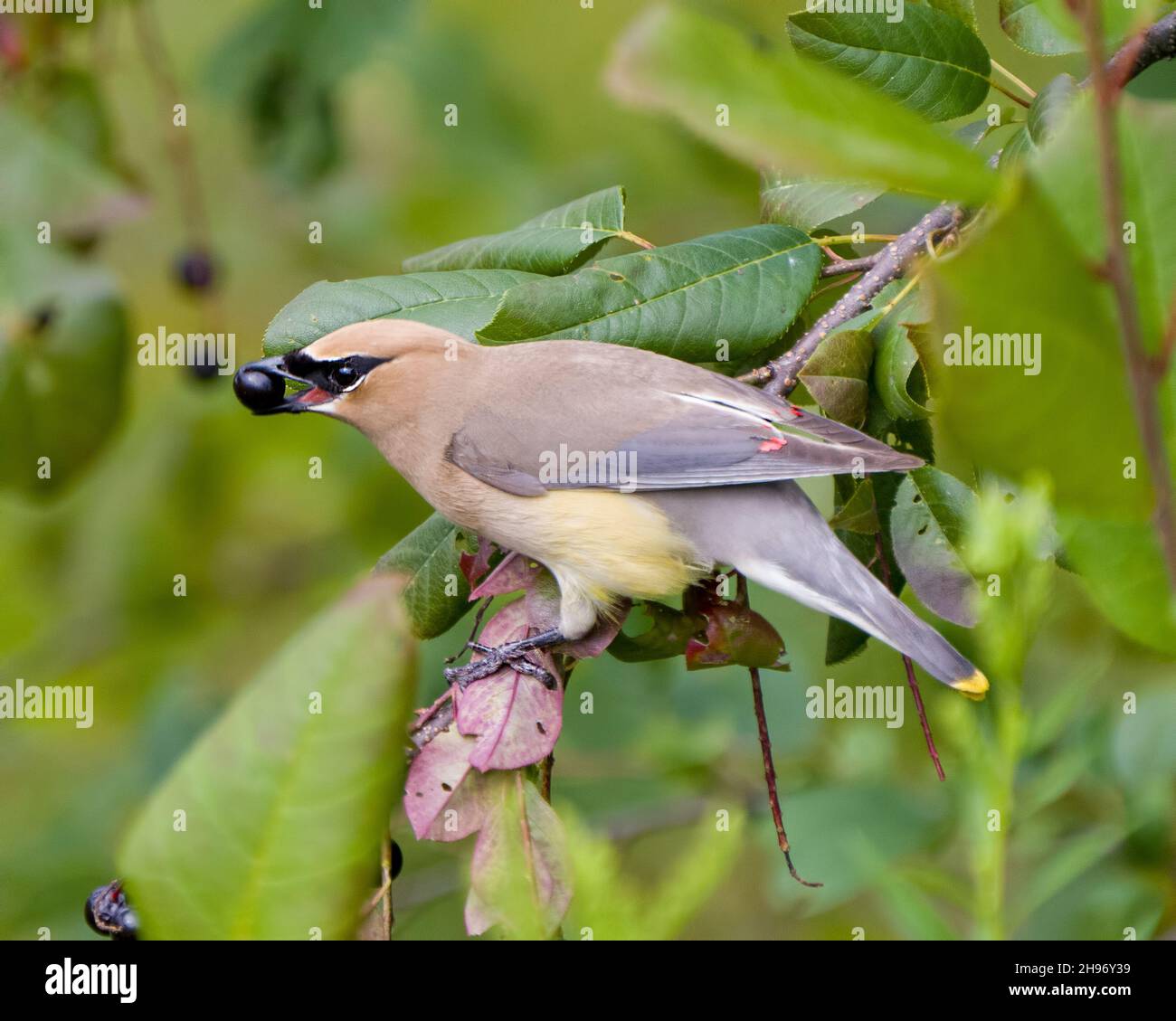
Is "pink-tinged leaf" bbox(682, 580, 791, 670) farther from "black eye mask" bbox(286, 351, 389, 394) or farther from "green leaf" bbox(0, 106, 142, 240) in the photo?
"green leaf" bbox(0, 106, 142, 240)

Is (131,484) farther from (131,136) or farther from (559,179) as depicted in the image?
(559,179)

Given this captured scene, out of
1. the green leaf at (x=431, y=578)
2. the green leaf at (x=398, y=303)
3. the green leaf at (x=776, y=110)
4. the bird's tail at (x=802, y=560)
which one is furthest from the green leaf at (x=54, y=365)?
the green leaf at (x=776, y=110)

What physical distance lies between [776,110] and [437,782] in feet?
4.96

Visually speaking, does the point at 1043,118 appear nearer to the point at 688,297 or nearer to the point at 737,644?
the point at 688,297

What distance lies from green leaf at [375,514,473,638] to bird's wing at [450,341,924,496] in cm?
21

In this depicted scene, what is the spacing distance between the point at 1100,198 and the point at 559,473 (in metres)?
1.97

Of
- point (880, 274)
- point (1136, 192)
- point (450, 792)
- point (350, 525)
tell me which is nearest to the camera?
point (1136, 192)

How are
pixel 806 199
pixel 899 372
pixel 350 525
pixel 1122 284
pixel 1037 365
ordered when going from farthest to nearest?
pixel 350 525 → pixel 806 199 → pixel 899 372 → pixel 1037 365 → pixel 1122 284

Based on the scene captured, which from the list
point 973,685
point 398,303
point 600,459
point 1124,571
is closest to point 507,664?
point 600,459

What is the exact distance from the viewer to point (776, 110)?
1.10 meters

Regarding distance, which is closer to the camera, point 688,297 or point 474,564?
point 688,297

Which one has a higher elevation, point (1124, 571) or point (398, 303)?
point (398, 303)

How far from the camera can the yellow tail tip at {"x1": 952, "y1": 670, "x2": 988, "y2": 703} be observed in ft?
8.65
